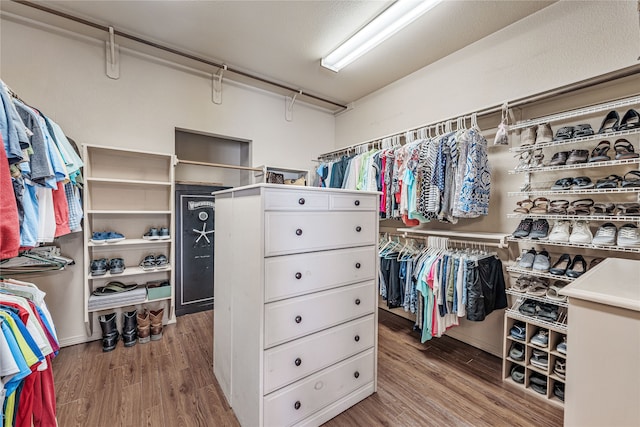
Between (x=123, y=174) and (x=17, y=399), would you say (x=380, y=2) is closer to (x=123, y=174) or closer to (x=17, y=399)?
(x=123, y=174)

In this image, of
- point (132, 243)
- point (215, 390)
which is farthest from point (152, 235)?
point (215, 390)

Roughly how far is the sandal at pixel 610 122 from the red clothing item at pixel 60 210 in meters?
3.68

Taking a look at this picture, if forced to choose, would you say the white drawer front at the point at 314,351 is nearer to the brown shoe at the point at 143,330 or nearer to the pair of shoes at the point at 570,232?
the pair of shoes at the point at 570,232

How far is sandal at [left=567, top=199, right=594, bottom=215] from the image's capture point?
1.71 m

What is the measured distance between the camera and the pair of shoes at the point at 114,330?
7.70 ft

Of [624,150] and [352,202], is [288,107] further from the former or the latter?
[624,150]

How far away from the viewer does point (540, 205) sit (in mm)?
1911

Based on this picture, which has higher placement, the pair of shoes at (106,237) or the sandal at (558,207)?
the sandal at (558,207)

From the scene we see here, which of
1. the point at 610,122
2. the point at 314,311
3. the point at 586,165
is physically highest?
the point at 610,122

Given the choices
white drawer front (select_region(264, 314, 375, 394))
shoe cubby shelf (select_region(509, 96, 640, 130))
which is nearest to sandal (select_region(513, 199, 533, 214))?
shoe cubby shelf (select_region(509, 96, 640, 130))

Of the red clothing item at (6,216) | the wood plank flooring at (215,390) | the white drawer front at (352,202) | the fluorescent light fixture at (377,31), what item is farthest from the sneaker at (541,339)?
the red clothing item at (6,216)

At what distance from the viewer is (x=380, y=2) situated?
205 centimetres

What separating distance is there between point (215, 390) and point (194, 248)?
170 cm

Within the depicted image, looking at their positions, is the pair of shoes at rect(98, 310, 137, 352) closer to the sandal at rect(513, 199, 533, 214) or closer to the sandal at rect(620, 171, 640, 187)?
the sandal at rect(513, 199, 533, 214)
